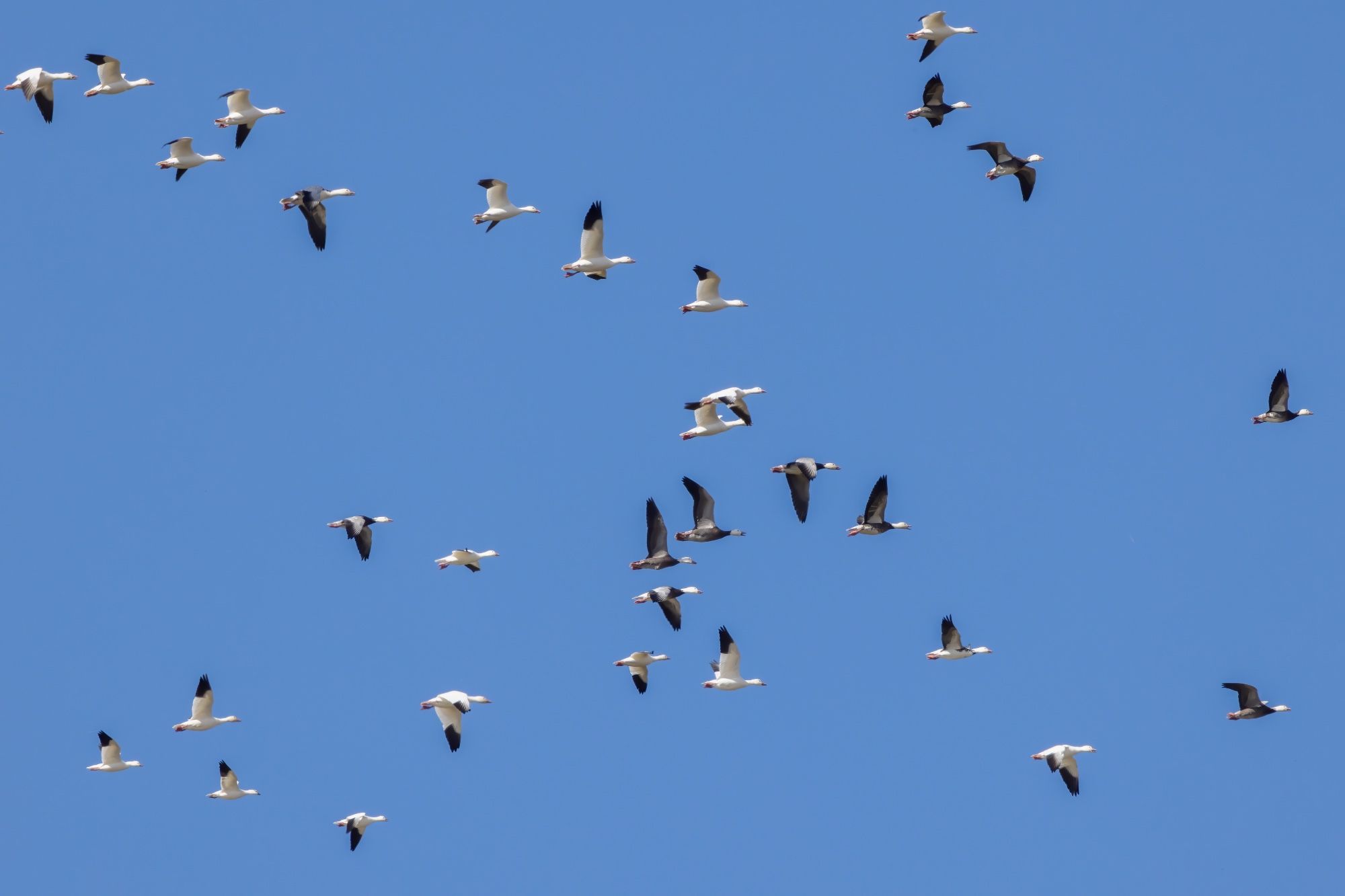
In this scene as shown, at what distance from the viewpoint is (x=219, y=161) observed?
38719mm

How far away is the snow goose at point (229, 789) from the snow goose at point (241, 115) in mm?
10637

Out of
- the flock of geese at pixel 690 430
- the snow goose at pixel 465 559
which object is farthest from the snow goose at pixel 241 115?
the snow goose at pixel 465 559

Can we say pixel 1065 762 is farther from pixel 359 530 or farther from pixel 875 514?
pixel 359 530

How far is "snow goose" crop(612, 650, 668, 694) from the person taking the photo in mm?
37281

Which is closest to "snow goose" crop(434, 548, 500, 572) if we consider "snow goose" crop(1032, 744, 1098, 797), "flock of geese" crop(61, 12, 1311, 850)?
"flock of geese" crop(61, 12, 1311, 850)

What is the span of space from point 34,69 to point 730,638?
1342cm

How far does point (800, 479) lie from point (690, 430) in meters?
2.09

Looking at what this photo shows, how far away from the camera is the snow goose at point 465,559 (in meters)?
38.8

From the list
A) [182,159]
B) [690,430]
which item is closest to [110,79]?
[182,159]

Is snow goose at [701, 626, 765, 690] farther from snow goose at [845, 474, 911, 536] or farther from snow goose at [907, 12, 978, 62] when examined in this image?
snow goose at [907, 12, 978, 62]

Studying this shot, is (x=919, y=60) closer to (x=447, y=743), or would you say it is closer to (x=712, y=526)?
(x=712, y=526)

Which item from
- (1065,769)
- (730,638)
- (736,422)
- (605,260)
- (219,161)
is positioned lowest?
(1065,769)

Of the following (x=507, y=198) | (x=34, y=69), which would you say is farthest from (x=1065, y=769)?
(x=34, y=69)

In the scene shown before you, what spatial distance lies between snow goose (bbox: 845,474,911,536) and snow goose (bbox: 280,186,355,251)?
8827 mm
